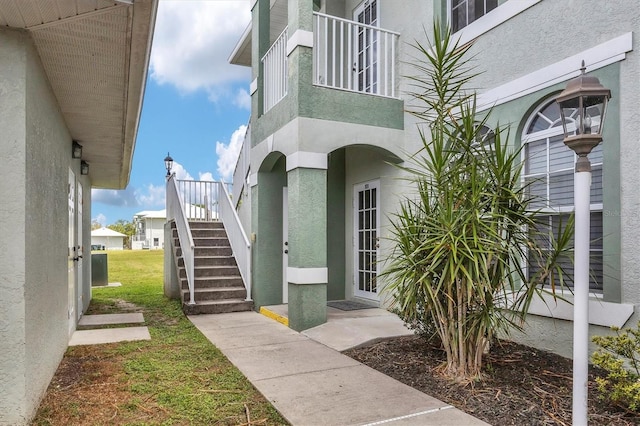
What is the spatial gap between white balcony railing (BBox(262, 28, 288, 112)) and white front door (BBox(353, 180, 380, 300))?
93.8 inches

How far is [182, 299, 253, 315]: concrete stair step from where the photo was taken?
8.27 m

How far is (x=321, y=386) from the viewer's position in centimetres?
437

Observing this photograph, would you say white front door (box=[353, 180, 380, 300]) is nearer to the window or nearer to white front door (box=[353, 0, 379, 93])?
white front door (box=[353, 0, 379, 93])

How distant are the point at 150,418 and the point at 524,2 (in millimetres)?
6036

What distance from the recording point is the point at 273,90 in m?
8.45

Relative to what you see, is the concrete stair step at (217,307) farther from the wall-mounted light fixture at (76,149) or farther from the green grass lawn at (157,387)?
the wall-mounted light fixture at (76,149)

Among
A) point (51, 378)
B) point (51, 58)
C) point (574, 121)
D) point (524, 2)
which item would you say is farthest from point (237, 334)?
point (524, 2)

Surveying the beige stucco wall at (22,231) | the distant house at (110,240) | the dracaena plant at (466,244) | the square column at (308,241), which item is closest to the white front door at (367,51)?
the square column at (308,241)

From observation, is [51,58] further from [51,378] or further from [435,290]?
[435,290]

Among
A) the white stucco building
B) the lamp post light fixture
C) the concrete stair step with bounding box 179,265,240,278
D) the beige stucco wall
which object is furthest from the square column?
the lamp post light fixture

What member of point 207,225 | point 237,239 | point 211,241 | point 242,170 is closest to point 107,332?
point 237,239

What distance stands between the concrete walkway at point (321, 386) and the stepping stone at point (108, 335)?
1.04 meters

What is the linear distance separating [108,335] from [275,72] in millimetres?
5346

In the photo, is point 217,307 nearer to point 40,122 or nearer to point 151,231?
point 40,122
